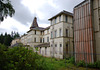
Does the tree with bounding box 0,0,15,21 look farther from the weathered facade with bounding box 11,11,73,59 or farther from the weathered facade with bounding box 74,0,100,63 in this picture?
the weathered facade with bounding box 11,11,73,59

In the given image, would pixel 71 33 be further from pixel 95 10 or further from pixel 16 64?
pixel 16 64

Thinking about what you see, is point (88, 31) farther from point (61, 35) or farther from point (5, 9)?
point (5, 9)

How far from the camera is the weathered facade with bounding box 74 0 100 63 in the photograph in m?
12.3

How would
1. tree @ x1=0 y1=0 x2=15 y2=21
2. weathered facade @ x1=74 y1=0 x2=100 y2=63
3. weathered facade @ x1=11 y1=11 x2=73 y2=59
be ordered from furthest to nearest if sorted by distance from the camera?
weathered facade @ x1=11 y1=11 x2=73 y2=59, weathered facade @ x1=74 y1=0 x2=100 y2=63, tree @ x1=0 y1=0 x2=15 y2=21

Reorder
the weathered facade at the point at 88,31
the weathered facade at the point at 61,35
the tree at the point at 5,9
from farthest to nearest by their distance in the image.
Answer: the weathered facade at the point at 61,35, the weathered facade at the point at 88,31, the tree at the point at 5,9

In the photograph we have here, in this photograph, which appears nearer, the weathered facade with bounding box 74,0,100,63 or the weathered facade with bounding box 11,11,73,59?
the weathered facade with bounding box 74,0,100,63

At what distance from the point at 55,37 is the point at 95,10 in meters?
12.6

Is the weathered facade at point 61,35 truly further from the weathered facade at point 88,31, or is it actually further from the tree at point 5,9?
the tree at point 5,9

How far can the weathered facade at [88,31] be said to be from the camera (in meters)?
12.3

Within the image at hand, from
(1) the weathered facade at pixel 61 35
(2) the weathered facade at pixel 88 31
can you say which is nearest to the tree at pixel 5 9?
(2) the weathered facade at pixel 88 31

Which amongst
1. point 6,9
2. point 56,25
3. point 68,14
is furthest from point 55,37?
point 6,9

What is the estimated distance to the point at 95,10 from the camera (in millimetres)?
12766

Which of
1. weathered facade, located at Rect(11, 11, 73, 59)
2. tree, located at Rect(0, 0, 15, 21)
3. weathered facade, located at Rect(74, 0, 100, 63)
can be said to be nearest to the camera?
tree, located at Rect(0, 0, 15, 21)

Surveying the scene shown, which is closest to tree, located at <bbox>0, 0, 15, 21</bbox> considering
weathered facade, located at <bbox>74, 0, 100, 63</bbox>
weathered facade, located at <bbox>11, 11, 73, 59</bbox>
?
weathered facade, located at <bbox>74, 0, 100, 63</bbox>
